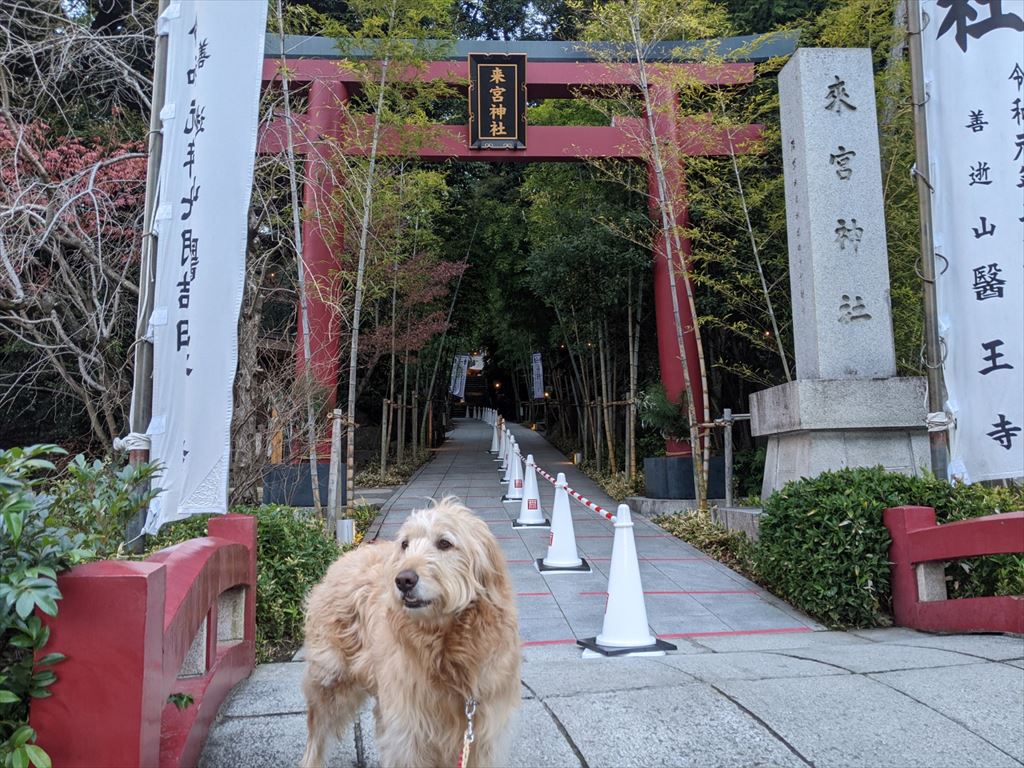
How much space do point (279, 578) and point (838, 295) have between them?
228 inches

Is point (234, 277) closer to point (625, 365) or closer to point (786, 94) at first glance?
point (786, 94)

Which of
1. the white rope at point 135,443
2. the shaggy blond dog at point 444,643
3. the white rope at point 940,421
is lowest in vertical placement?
the shaggy blond dog at point 444,643

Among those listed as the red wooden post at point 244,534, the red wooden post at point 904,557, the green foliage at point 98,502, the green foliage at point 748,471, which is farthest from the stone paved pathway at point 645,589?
the green foliage at point 748,471

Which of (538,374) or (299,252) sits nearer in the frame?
(299,252)

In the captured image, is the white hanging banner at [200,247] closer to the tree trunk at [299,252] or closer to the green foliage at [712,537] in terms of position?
the tree trunk at [299,252]

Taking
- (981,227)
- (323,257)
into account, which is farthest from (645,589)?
(323,257)

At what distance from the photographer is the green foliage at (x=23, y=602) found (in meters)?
1.73

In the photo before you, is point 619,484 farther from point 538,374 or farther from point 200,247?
point 200,247

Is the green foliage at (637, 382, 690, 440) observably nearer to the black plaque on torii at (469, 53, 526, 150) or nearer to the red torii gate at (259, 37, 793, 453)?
the red torii gate at (259, 37, 793, 453)

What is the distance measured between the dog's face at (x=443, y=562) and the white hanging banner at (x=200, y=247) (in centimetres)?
173

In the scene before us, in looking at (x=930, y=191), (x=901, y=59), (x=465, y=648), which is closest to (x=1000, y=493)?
(x=930, y=191)

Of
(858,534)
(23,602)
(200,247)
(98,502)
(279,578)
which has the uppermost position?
(200,247)

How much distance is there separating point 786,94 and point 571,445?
18.1 m

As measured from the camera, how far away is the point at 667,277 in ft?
42.2
